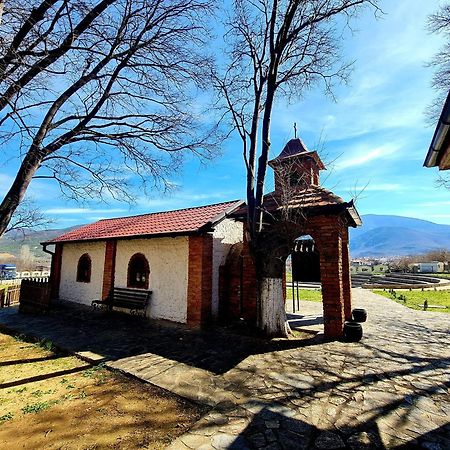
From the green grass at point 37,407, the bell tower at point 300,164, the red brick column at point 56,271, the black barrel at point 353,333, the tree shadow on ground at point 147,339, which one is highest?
the bell tower at point 300,164

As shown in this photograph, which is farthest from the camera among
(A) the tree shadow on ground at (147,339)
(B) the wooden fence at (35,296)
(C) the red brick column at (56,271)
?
(C) the red brick column at (56,271)

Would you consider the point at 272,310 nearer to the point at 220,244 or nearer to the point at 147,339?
the point at 220,244

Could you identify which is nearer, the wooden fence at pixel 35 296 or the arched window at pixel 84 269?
the wooden fence at pixel 35 296

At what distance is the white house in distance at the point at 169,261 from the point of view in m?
8.73

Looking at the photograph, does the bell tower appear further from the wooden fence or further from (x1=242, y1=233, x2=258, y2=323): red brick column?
the wooden fence

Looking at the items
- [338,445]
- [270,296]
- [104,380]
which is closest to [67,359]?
[104,380]

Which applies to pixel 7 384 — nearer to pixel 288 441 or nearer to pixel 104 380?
pixel 104 380

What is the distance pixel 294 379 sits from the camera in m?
4.81

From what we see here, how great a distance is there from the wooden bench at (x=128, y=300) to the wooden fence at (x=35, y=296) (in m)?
1.86

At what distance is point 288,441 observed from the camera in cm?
313

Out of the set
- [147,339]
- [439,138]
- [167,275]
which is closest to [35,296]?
[167,275]

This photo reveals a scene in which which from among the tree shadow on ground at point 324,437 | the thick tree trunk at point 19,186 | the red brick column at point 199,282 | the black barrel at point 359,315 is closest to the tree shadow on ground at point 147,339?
the red brick column at point 199,282

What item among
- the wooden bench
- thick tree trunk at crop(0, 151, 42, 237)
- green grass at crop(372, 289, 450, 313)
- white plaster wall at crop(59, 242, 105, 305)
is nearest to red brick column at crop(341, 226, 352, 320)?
green grass at crop(372, 289, 450, 313)

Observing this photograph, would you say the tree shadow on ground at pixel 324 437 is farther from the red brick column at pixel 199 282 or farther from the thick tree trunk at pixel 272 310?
the red brick column at pixel 199 282
